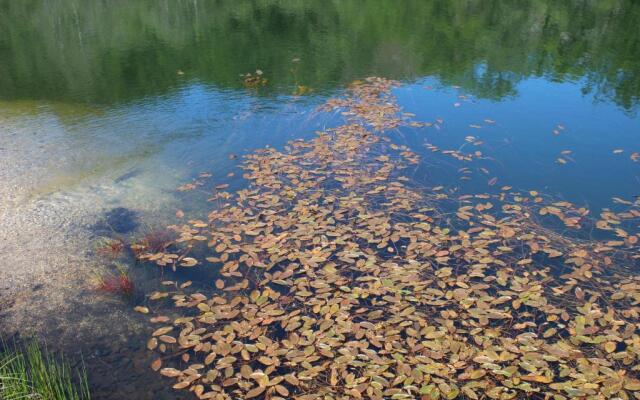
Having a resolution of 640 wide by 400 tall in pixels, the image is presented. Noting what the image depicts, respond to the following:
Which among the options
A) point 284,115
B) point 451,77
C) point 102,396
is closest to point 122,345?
point 102,396

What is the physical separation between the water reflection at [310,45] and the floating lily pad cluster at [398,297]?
6.63 m

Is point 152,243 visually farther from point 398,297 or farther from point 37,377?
point 398,297

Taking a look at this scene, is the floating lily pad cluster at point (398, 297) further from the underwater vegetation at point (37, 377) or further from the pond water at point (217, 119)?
the underwater vegetation at point (37, 377)

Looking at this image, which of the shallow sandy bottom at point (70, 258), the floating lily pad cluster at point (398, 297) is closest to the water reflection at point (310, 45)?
the shallow sandy bottom at point (70, 258)

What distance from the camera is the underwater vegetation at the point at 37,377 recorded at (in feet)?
14.4

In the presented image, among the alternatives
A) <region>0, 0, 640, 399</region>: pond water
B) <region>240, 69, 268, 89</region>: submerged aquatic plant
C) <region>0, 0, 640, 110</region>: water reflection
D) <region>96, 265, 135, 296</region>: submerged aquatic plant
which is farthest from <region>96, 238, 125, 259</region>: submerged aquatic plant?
→ <region>240, 69, 268, 89</region>: submerged aquatic plant

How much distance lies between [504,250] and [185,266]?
166 inches

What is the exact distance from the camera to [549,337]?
521 centimetres

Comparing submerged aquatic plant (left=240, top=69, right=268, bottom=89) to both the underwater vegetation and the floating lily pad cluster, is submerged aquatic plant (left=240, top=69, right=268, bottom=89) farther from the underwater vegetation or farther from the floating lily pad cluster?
the underwater vegetation

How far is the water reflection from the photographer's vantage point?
14680 millimetres

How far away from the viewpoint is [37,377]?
4.69 m

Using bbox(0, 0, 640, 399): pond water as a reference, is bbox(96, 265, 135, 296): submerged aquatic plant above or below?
below

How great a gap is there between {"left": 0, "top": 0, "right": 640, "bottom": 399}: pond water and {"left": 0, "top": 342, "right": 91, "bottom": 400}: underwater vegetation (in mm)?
178

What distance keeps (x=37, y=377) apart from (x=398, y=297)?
3.79m
